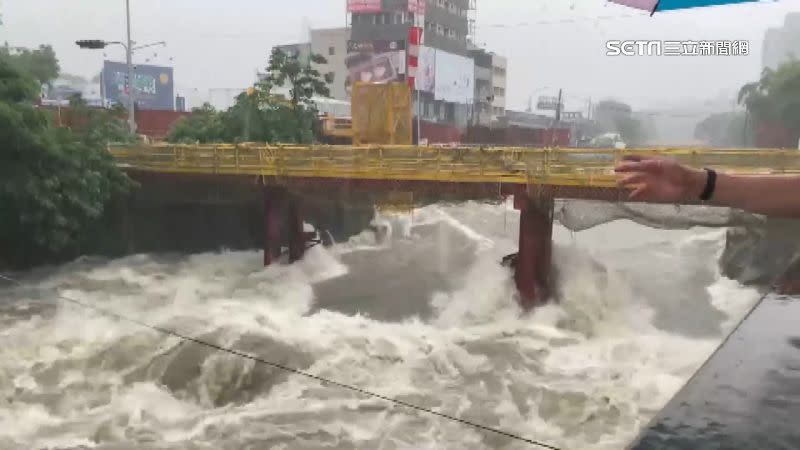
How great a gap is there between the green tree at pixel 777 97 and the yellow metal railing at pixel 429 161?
829mm

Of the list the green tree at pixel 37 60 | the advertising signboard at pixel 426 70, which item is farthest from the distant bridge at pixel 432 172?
the advertising signboard at pixel 426 70

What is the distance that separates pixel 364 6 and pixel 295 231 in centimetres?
401

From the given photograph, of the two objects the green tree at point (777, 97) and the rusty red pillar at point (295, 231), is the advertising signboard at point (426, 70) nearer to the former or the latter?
the rusty red pillar at point (295, 231)

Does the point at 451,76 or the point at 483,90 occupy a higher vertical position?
the point at 451,76

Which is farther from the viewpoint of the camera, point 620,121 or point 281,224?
point 281,224

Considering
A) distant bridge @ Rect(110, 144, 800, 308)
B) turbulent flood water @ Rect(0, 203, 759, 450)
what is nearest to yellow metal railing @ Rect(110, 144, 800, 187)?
distant bridge @ Rect(110, 144, 800, 308)

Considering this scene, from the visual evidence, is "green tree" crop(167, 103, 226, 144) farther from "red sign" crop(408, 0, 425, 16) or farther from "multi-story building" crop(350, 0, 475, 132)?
"red sign" crop(408, 0, 425, 16)

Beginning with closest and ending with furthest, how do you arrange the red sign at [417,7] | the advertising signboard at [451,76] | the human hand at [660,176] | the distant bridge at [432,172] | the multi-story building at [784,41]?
A: 1. the human hand at [660,176]
2. the multi-story building at [784,41]
3. the distant bridge at [432,172]
4. the advertising signboard at [451,76]
5. the red sign at [417,7]

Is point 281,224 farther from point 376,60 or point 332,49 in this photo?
point 332,49

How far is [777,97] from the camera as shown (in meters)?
6.68

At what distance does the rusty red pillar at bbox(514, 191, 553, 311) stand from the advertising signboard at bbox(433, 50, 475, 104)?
4105 mm

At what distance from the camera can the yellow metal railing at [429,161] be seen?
609 centimetres

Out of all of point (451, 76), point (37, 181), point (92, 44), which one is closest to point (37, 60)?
point (92, 44)

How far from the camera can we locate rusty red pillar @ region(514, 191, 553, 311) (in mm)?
7418
